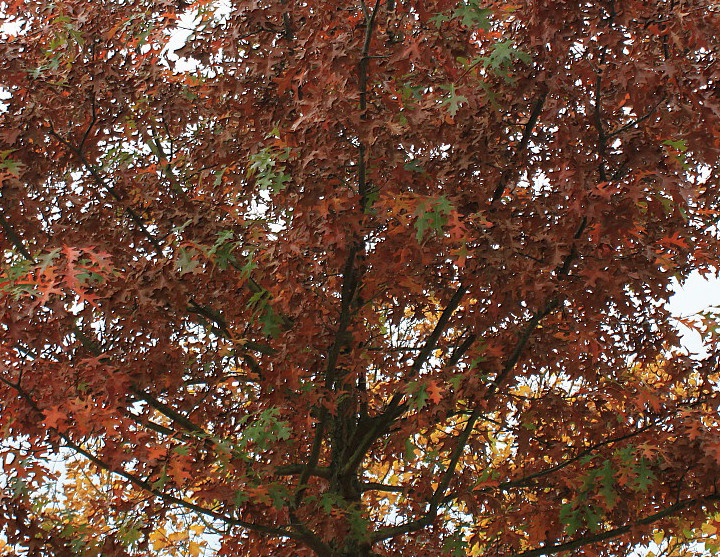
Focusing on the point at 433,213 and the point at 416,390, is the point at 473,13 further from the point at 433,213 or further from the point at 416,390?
the point at 416,390

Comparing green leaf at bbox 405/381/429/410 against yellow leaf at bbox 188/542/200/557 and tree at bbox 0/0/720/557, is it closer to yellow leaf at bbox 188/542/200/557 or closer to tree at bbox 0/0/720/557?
tree at bbox 0/0/720/557

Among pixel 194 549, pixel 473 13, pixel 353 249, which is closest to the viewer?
pixel 473 13

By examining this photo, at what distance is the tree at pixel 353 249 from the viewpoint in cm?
367

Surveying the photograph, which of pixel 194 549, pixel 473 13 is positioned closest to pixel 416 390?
pixel 473 13

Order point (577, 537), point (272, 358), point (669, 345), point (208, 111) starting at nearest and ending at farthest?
1. point (272, 358)
2. point (669, 345)
3. point (577, 537)
4. point (208, 111)

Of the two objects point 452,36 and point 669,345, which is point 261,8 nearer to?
point 452,36

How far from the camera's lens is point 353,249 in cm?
411

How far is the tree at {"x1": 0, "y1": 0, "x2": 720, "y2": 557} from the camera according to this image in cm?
367

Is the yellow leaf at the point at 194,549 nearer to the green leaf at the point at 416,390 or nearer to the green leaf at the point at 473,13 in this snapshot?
the green leaf at the point at 416,390

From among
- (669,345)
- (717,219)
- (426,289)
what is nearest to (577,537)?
(669,345)

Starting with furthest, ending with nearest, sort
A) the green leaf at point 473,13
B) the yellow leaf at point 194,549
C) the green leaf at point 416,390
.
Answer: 1. the yellow leaf at point 194,549
2. the green leaf at point 416,390
3. the green leaf at point 473,13

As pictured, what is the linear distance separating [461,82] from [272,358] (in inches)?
76.7

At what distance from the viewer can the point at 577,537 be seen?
5.21 meters

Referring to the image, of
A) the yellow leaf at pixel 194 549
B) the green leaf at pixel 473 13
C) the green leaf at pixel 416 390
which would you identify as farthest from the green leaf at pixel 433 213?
the yellow leaf at pixel 194 549
